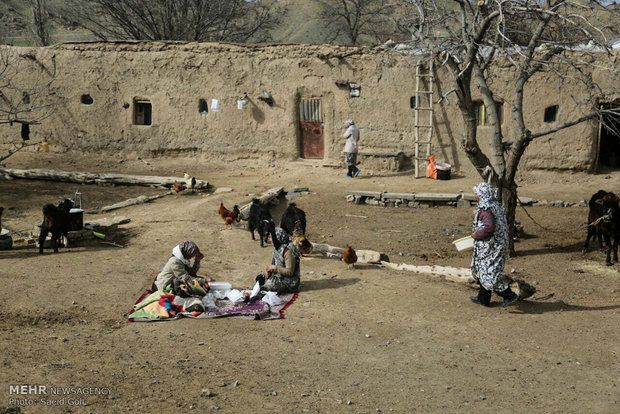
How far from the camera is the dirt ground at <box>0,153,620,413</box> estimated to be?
213 inches

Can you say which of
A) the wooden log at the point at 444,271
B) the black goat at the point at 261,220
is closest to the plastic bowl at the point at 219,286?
the black goat at the point at 261,220

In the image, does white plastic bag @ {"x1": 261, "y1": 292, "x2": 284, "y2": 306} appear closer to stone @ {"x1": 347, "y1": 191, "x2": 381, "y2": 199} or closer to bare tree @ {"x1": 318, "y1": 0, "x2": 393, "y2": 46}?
stone @ {"x1": 347, "y1": 191, "x2": 381, "y2": 199}

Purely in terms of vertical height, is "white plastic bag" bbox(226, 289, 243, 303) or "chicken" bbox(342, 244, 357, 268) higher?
"chicken" bbox(342, 244, 357, 268)

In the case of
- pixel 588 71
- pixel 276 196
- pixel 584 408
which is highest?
pixel 588 71

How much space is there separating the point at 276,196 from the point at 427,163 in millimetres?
5045

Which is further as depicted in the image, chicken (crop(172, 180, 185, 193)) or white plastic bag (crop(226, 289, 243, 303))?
chicken (crop(172, 180, 185, 193))

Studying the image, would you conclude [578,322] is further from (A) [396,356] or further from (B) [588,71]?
(B) [588,71]

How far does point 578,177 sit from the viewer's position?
53.7 feet

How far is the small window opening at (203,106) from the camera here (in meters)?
18.5

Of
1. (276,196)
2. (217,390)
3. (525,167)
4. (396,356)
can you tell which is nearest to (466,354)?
(396,356)

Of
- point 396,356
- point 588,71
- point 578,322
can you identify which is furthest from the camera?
point 588,71

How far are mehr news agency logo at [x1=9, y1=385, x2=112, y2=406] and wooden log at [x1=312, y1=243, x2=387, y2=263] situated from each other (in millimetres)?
5065

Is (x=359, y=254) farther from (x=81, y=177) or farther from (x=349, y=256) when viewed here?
(x=81, y=177)

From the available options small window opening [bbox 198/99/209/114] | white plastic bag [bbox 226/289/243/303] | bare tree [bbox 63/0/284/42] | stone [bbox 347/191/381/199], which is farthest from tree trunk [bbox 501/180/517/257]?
bare tree [bbox 63/0/284/42]
